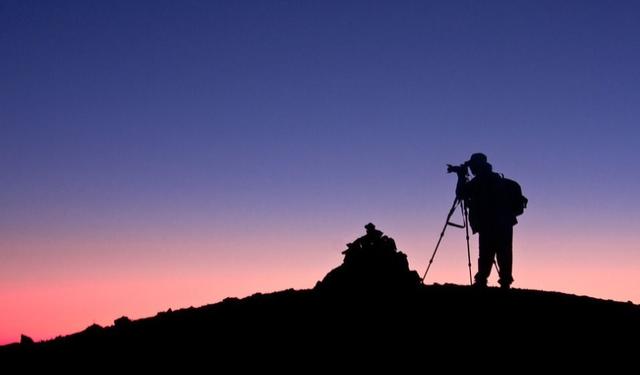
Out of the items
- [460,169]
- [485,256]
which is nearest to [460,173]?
[460,169]

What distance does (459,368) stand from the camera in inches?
431

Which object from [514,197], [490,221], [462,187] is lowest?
[490,221]

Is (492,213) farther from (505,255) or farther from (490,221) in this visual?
(505,255)

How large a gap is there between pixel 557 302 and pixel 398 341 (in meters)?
4.79

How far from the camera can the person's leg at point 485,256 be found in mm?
16516

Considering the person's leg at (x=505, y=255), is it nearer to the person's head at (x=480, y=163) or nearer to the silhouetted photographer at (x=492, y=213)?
the silhouetted photographer at (x=492, y=213)

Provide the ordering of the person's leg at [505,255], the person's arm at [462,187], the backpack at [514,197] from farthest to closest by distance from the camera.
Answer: the person's arm at [462,187]
the backpack at [514,197]
the person's leg at [505,255]

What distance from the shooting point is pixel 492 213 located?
16641 mm

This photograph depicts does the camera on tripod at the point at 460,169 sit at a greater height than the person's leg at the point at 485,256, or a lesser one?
greater

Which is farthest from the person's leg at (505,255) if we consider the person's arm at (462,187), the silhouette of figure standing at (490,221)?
the person's arm at (462,187)

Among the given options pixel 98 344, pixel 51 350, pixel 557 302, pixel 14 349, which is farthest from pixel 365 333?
pixel 14 349

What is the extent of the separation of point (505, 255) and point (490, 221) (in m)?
0.90

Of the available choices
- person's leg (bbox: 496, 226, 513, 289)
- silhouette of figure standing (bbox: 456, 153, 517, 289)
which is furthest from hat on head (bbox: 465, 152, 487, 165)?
person's leg (bbox: 496, 226, 513, 289)

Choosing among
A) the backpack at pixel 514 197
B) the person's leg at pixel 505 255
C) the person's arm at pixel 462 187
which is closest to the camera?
the person's leg at pixel 505 255
